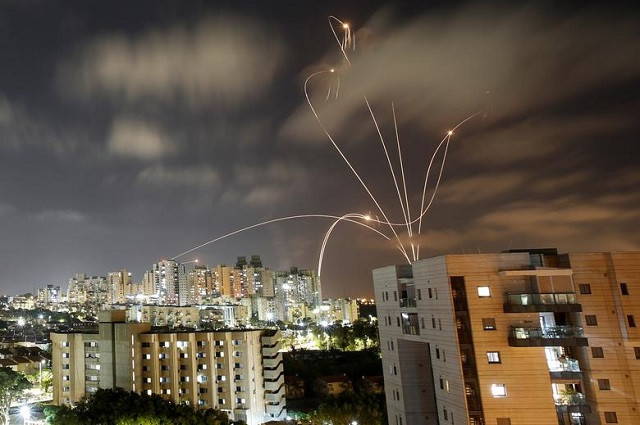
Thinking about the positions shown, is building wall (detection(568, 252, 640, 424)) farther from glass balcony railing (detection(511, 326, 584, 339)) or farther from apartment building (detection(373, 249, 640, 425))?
glass balcony railing (detection(511, 326, 584, 339))

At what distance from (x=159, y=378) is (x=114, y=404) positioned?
1147cm

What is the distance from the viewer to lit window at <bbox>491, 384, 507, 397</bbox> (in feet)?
43.9

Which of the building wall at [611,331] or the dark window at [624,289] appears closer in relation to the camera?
the building wall at [611,331]

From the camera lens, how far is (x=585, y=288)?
13.9 metres

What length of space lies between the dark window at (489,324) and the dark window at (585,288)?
113 inches

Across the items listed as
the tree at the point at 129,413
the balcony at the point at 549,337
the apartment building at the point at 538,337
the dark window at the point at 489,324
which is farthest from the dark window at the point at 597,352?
the tree at the point at 129,413

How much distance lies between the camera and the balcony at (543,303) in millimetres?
13273

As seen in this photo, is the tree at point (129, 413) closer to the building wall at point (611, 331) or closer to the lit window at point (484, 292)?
the lit window at point (484, 292)

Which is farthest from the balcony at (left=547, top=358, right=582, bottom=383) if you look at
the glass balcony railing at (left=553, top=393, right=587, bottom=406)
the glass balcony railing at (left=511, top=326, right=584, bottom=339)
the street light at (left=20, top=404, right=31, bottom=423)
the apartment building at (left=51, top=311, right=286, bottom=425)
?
the street light at (left=20, top=404, right=31, bottom=423)

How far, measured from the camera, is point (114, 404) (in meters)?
23.0

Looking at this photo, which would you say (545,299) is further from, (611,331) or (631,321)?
(631,321)

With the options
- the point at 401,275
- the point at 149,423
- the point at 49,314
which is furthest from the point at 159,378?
the point at 49,314

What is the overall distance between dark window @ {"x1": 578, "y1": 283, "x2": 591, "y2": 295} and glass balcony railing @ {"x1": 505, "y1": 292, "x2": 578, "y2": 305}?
24.1 inches

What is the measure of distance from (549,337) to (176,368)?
28.2 metres
